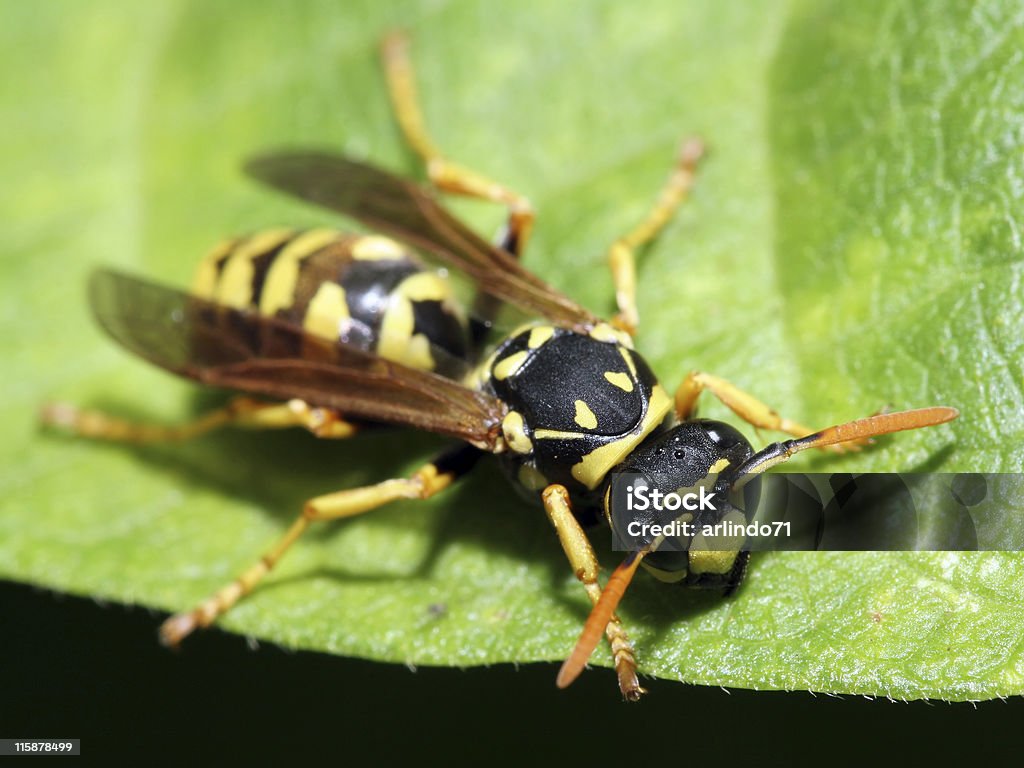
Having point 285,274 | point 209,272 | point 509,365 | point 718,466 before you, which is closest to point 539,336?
point 509,365

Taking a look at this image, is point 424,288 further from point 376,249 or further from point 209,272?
point 209,272

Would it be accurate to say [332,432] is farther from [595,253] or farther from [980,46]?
[980,46]

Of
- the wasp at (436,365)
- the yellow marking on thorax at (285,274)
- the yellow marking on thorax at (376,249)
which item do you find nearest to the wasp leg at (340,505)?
the wasp at (436,365)


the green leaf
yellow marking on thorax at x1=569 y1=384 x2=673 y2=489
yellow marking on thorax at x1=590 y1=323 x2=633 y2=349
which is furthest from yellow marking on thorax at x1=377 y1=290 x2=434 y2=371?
yellow marking on thorax at x1=569 y1=384 x2=673 y2=489

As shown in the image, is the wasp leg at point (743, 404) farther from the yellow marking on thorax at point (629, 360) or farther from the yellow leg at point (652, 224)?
the yellow leg at point (652, 224)

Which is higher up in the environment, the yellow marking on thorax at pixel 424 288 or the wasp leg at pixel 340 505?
the yellow marking on thorax at pixel 424 288
